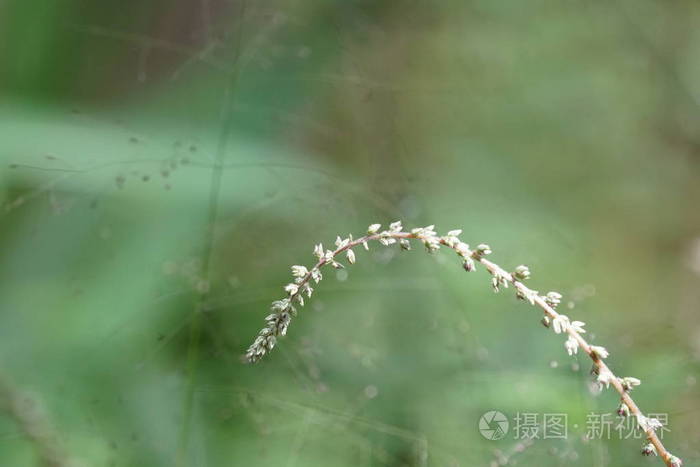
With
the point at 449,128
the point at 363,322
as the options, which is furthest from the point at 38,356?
the point at 449,128

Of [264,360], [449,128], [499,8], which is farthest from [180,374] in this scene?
[499,8]

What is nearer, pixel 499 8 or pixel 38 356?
pixel 38 356

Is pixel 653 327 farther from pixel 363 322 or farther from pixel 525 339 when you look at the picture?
pixel 363 322

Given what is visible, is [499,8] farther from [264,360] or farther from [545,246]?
[264,360]

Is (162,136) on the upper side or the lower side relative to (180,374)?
upper

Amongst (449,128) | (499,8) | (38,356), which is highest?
(499,8)

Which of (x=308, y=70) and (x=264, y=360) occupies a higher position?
(x=308, y=70)
